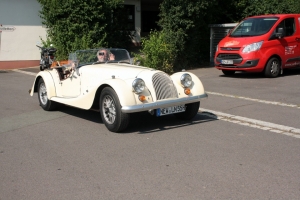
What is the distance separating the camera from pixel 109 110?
7.33 meters

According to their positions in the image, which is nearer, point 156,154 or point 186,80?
point 156,154

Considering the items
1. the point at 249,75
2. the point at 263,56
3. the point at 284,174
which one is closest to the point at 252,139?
the point at 284,174

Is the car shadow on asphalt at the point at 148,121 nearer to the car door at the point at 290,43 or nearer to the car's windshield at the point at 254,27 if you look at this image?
the car's windshield at the point at 254,27

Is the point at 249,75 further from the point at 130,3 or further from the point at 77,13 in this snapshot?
the point at 130,3

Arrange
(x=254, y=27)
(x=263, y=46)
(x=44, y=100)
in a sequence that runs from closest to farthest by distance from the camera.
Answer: (x=44, y=100), (x=263, y=46), (x=254, y=27)

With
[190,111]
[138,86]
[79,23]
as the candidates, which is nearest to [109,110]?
[138,86]

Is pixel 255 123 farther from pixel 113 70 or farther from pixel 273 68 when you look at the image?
pixel 273 68

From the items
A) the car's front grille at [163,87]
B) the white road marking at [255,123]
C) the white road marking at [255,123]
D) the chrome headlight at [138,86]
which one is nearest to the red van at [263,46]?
the white road marking at [255,123]

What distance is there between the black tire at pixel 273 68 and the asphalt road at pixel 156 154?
13.0ft

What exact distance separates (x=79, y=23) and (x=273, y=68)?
23.6ft

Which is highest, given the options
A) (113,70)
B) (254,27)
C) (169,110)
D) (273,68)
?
(254,27)

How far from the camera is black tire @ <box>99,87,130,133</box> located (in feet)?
22.9

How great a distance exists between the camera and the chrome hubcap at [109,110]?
7216mm

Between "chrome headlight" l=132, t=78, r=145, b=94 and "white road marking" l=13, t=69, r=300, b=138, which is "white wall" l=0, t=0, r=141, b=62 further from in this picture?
"chrome headlight" l=132, t=78, r=145, b=94
